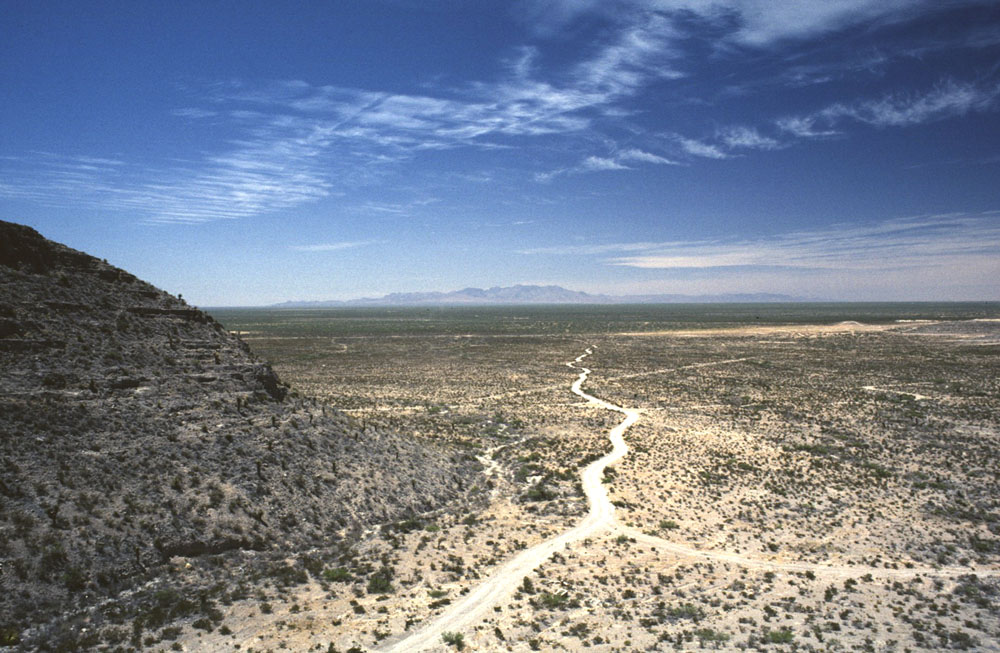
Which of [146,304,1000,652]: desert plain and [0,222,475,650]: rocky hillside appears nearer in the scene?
[146,304,1000,652]: desert plain

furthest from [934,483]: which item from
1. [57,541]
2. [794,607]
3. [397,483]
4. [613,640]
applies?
[57,541]

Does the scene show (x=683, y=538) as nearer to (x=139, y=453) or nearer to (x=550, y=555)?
(x=550, y=555)

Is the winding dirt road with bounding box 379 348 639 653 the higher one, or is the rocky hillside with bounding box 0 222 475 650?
the rocky hillside with bounding box 0 222 475 650

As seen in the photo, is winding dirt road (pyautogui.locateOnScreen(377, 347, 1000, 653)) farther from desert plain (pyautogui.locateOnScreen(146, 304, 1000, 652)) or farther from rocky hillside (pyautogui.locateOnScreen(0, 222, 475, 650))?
rocky hillside (pyautogui.locateOnScreen(0, 222, 475, 650))

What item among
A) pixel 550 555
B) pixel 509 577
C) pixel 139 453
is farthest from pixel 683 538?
pixel 139 453

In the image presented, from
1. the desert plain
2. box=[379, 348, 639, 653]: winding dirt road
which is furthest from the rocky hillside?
box=[379, 348, 639, 653]: winding dirt road

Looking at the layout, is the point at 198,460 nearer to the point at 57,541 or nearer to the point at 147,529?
the point at 147,529

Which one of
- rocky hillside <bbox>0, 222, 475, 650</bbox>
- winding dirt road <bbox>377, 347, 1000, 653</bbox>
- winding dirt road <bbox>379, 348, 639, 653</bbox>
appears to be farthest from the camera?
rocky hillside <bbox>0, 222, 475, 650</bbox>

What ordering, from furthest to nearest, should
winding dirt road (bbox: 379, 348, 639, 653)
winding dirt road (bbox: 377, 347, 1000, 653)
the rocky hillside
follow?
the rocky hillside → winding dirt road (bbox: 377, 347, 1000, 653) → winding dirt road (bbox: 379, 348, 639, 653)
